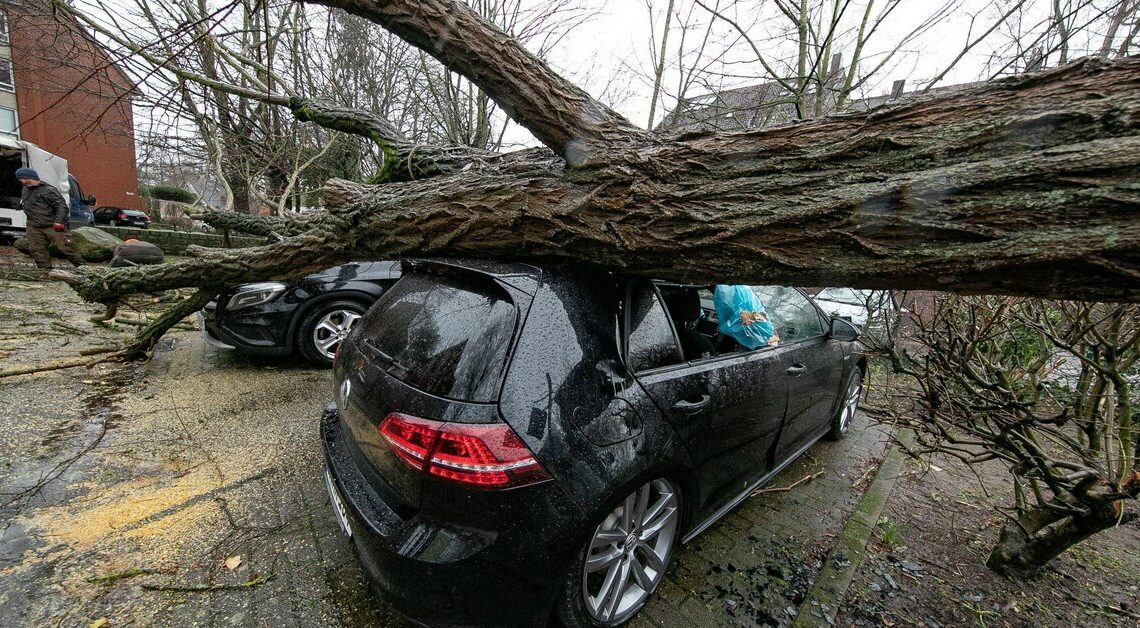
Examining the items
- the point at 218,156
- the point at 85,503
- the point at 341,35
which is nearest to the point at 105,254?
the point at 218,156

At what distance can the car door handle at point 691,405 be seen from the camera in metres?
1.85

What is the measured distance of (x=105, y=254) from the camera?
9969mm

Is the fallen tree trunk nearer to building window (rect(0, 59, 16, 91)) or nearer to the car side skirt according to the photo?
the car side skirt

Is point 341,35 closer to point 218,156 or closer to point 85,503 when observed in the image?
point 218,156

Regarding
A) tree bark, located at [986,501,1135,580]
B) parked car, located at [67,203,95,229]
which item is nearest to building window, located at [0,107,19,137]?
parked car, located at [67,203,95,229]

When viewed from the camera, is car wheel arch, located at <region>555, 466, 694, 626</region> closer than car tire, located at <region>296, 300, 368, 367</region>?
Yes

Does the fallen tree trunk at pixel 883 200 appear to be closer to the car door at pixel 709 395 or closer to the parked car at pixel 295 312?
the car door at pixel 709 395

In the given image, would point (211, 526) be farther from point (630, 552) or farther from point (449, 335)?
point (630, 552)

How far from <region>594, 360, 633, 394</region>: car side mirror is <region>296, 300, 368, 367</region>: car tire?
3.36 meters

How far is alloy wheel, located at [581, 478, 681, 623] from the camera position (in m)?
1.74

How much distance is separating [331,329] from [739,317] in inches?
147

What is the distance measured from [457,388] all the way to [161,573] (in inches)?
65.3

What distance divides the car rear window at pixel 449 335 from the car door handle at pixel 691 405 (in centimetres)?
78

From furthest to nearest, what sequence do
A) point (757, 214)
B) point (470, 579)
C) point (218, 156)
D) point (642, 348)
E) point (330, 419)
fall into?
point (218, 156) < point (330, 419) < point (642, 348) < point (757, 214) < point (470, 579)
